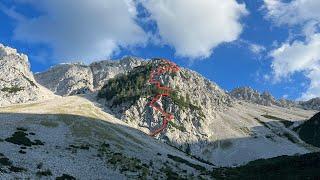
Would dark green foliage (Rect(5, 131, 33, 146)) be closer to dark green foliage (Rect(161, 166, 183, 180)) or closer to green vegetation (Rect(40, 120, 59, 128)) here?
dark green foliage (Rect(161, 166, 183, 180))

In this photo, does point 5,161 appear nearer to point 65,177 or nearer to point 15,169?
point 15,169

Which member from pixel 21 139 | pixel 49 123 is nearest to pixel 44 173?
pixel 21 139

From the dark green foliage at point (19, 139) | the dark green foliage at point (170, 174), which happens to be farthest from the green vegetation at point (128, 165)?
the dark green foliage at point (19, 139)

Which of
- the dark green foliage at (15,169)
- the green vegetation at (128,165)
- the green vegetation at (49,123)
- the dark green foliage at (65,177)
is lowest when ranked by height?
the dark green foliage at (15,169)

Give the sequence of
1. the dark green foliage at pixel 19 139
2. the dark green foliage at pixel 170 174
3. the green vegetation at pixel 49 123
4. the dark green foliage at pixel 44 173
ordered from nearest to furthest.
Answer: the dark green foliage at pixel 44 173 → the dark green foliage at pixel 170 174 → the dark green foliage at pixel 19 139 → the green vegetation at pixel 49 123

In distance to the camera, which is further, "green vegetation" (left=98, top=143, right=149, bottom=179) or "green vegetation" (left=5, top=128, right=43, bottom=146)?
"green vegetation" (left=5, top=128, right=43, bottom=146)

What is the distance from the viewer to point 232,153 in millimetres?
197750

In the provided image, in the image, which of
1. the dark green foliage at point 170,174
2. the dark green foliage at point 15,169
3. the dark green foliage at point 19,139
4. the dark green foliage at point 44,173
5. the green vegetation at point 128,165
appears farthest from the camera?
the dark green foliage at point 19,139

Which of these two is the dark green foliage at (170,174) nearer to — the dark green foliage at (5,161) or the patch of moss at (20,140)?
the patch of moss at (20,140)

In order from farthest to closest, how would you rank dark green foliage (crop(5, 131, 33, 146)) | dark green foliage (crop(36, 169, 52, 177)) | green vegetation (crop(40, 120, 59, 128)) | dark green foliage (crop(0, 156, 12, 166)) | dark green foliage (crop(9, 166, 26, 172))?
1. green vegetation (crop(40, 120, 59, 128))
2. dark green foliage (crop(5, 131, 33, 146))
3. dark green foliage (crop(0, 156, 12, 166))
4. dark green foliage (crop(36, 169, 52, 177))
5. dark green foliage (crop(9, 166, 26, 172))

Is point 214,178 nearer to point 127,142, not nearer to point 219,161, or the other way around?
point 127,142

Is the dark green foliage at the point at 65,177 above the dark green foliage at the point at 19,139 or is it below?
below

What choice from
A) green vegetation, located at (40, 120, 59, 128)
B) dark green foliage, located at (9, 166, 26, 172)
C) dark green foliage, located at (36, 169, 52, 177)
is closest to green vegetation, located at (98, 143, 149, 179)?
dark green foliage, located at (36, 169, 52, 177)

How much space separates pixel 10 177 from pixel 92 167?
2022 centimetres
